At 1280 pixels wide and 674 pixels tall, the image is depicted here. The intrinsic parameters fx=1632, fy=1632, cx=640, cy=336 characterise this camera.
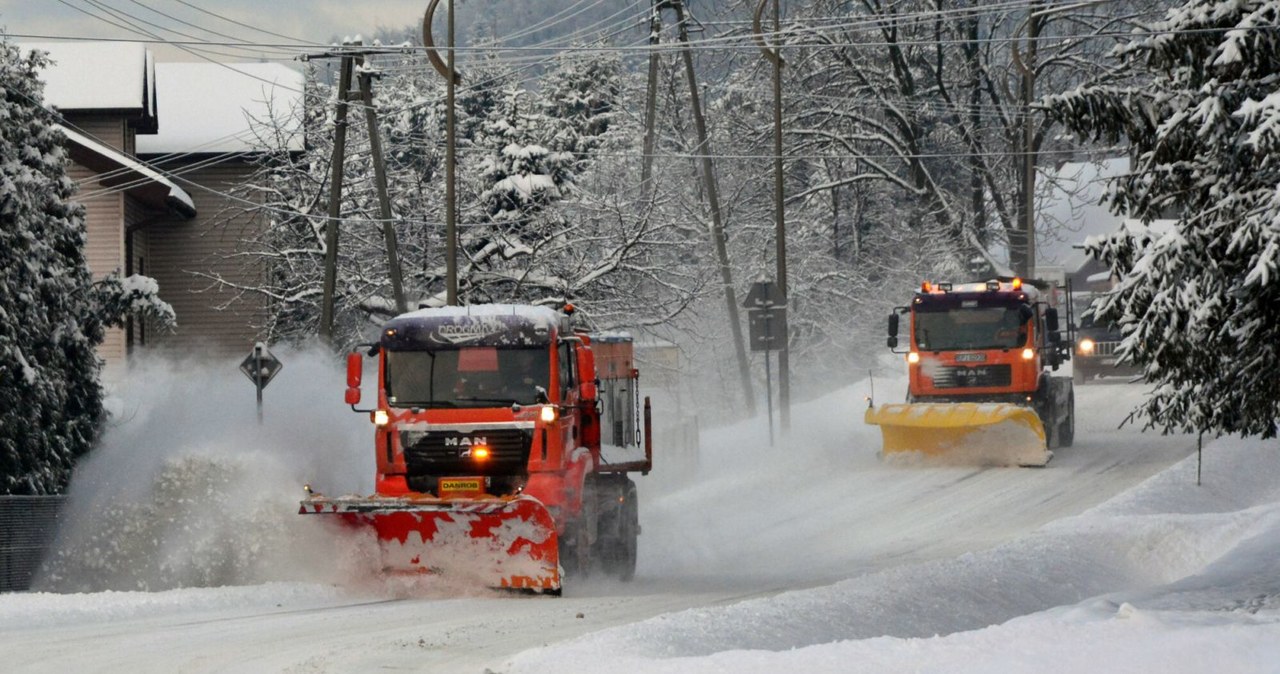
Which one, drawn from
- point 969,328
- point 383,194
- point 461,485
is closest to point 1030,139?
point 969,328

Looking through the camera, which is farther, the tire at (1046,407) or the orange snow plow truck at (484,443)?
the tire at (1046,407)

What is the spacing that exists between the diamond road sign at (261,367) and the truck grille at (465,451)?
7836 mm

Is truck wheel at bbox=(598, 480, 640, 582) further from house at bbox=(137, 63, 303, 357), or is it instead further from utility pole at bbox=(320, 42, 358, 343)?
house at bbox=(137, 63, 303, 357)

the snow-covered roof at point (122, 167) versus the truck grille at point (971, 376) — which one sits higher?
the snow-covered roof at point (122, 167)

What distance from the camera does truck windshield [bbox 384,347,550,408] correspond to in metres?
14.7

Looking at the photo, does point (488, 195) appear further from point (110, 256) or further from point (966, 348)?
point (966, 348)

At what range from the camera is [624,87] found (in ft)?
209

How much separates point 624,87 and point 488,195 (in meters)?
28.0

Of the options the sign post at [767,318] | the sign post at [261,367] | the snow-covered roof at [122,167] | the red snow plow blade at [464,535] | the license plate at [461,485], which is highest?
the snow-covered roof at [122,167]

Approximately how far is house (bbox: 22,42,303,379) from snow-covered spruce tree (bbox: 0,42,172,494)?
1081cm

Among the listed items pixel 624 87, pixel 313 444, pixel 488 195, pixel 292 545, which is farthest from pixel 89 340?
pixel 624 87


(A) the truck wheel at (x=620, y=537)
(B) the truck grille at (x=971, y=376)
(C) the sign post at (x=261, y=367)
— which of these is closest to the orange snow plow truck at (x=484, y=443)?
(A) the truck wheel at (x=620, y=537)

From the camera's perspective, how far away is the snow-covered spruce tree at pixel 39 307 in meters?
20.4

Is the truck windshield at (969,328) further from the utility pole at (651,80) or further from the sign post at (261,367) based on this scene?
the utility pole at (651,80)
